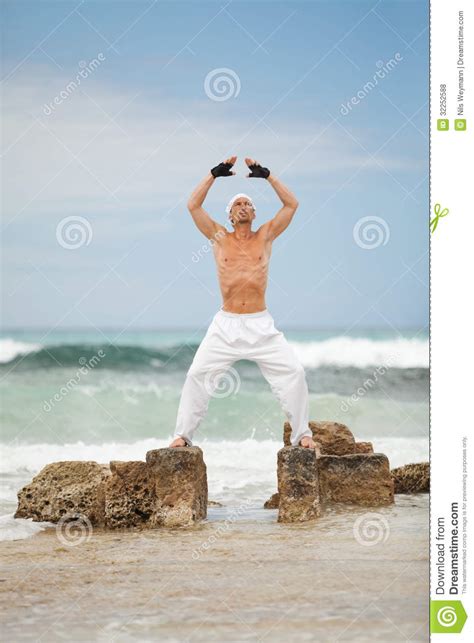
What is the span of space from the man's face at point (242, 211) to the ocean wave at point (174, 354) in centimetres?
927

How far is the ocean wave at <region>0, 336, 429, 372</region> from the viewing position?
1622 centimetres

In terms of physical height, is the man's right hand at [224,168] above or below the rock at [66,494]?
above

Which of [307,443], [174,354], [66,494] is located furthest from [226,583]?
[174,354]

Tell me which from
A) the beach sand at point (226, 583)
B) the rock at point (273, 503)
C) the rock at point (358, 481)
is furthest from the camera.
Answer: the rock at point (273, 503)

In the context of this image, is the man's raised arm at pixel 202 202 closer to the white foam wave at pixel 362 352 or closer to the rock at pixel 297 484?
the rock at pixel 297 484

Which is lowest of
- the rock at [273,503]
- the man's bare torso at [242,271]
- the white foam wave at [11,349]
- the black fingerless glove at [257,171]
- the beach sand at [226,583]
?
the beach sand at [226,583]

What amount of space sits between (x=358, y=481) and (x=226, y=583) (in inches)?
Answer: 88.7

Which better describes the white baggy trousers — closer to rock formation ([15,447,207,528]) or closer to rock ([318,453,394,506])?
rock formation ([15,447,207,528])

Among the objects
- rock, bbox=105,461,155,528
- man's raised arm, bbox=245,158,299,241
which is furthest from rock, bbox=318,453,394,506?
man's raised arm, bbox=245,158,299,241

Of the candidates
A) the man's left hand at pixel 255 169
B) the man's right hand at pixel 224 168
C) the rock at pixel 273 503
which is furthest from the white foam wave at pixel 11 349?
the man's left hand at pixel 255 169

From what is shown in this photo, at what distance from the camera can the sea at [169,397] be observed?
13562 millimetres

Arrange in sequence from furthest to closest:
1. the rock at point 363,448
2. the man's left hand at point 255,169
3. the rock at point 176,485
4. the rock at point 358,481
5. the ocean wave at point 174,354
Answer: the ocean wave at point 174,354 < the rock at point 363,448 < the rock at point 358,481 < the rock at point 176,485 < the man's left hand at point 255,169

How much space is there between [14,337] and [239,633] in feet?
49.2
